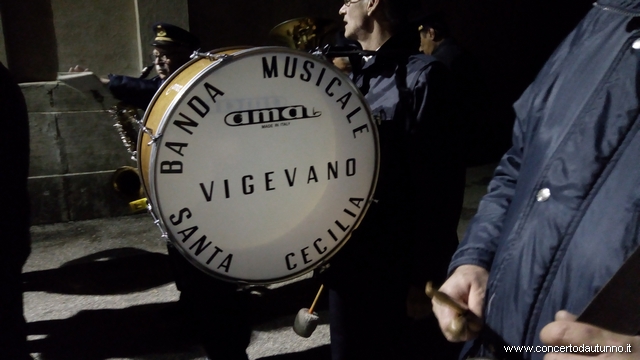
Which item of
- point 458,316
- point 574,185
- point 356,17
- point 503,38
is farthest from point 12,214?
point 503,38

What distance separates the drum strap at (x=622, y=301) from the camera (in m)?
0.70

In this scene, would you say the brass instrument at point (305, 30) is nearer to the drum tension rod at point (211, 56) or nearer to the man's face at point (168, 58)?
the man's face at point (168, 58)

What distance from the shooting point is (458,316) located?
1.03 meters

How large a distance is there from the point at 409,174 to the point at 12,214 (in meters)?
1.45

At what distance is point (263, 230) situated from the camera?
168 centimetres

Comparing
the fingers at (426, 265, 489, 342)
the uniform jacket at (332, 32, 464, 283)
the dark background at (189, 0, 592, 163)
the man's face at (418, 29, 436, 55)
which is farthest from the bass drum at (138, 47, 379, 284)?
the dark background at (189, 0, 592, 163)

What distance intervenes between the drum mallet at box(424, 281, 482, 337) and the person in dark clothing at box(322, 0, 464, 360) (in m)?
0.81

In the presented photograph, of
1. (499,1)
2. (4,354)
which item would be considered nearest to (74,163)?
(4,354)

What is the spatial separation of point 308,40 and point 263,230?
2140mm

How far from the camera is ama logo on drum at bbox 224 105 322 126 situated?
1546 millimetres

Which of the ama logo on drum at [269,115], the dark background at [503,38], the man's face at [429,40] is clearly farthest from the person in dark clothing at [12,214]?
the dark background at [503,38]

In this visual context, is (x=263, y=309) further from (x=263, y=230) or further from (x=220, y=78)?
(x=220, y=78)

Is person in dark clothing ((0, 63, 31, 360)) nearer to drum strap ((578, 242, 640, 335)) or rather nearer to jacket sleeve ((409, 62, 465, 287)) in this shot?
jacket sleeve ((409, 62, 465, 287))

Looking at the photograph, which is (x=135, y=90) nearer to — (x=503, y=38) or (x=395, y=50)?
(x=395, y=50)
